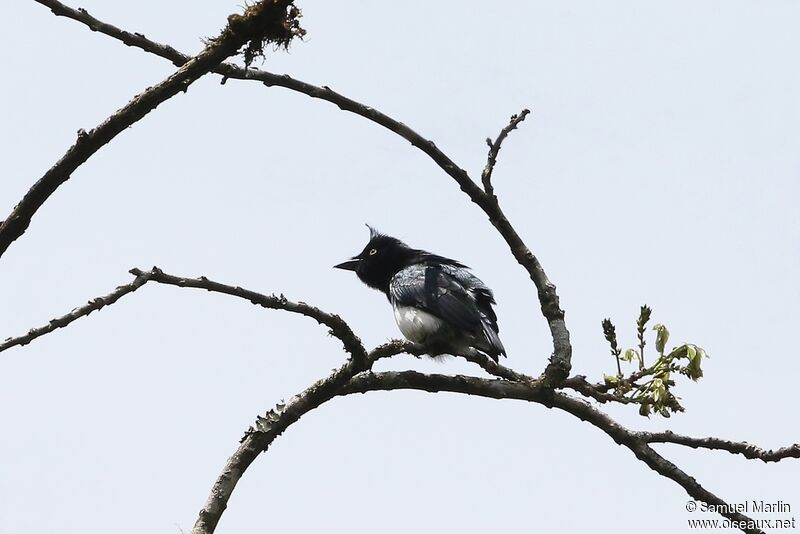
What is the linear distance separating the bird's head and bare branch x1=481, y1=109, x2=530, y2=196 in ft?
13.9

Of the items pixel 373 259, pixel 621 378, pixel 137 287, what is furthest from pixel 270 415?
pixel 373 259

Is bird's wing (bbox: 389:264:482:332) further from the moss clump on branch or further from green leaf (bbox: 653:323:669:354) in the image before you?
the moss clump on branch

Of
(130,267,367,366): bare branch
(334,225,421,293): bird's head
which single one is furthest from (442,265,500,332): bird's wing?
(130,267,367,366): bare branch

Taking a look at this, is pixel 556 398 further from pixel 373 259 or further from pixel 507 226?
pixel 373 259

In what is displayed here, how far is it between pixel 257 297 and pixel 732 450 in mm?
2466

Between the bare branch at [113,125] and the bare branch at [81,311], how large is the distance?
1.09ft

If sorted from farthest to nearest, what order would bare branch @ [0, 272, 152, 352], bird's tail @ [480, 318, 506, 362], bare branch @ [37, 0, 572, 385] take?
1. bird's tail @ [480, 318, 506, 362]
2. bare branch @ [37, 0, 572, 385]
3. bare branch @ [0, 272, 152, 352]

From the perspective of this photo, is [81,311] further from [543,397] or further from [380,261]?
[380,261]

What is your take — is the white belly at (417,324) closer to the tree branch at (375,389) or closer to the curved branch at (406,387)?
the tree branch at (375,389)

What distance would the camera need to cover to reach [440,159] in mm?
5312

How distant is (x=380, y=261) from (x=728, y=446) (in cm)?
534

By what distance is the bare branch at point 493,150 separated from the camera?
540 centimetres

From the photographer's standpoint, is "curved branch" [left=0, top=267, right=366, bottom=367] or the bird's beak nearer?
"curved branch" [left=0, top=267, right=366, bottom=367]

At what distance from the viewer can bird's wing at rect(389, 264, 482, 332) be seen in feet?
26.4
